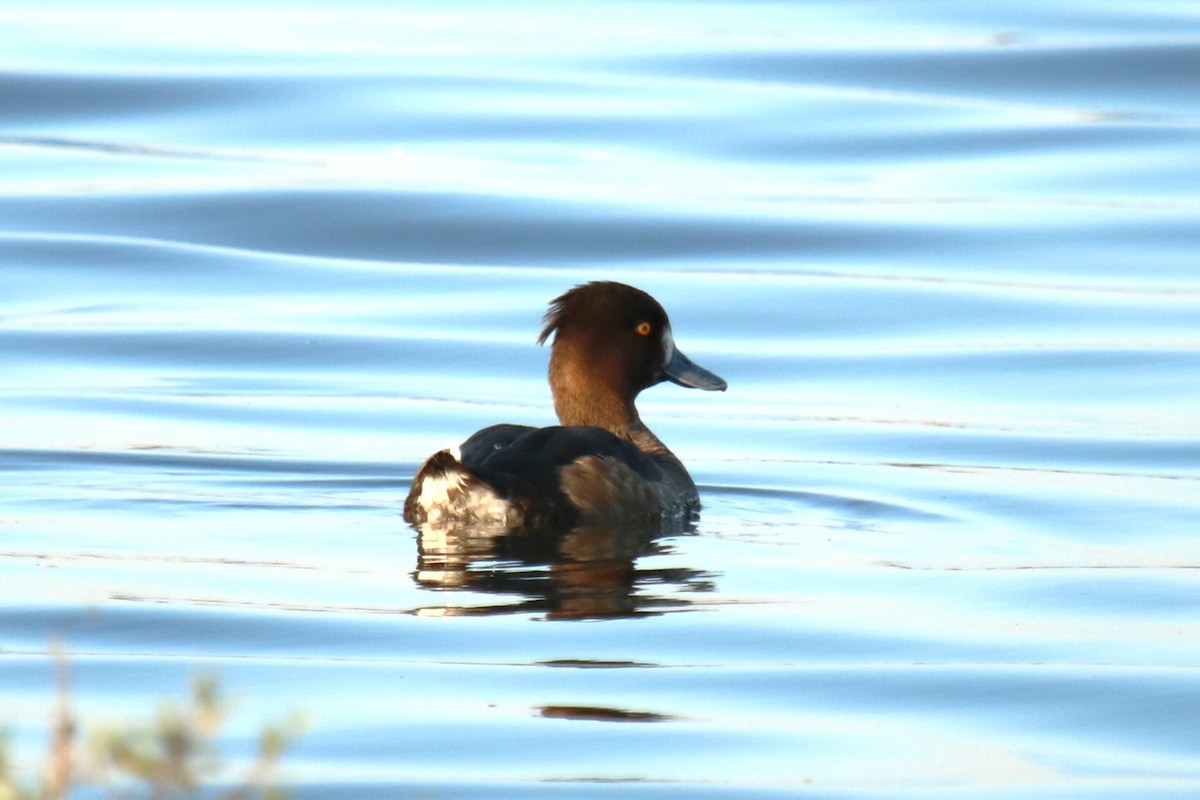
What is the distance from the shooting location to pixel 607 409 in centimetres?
1076

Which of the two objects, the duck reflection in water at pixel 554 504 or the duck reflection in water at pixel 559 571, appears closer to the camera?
the duck reflection in water at pixel 559 571

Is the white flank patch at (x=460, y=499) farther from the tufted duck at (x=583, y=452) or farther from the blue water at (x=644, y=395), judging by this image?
the blue water at (x=644, y=395)

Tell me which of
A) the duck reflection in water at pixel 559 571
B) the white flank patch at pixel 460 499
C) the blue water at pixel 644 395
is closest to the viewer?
the blue water at pixel 644 395

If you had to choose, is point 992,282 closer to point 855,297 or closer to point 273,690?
point 855,297

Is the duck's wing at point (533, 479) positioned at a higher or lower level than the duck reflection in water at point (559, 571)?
higher

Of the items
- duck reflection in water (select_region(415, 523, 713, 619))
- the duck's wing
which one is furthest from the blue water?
the duck's wing

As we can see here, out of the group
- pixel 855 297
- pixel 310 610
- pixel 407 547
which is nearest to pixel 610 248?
pixel 855 297

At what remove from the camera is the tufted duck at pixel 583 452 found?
9.16 m

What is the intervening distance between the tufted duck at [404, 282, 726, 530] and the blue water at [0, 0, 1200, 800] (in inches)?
6.8

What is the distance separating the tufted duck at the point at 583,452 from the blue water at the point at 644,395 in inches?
6.8

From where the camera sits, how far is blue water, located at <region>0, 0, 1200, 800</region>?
6.71 m

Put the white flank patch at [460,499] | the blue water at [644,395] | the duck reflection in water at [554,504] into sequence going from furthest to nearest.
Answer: the white flank patch at [460,499] → the duck reflection in water at [554,504] → the blue water at [644,395]

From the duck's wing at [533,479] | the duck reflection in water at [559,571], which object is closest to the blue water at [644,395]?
the duck reflection in water at [559,571]

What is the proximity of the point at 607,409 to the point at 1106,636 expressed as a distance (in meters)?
3.45
